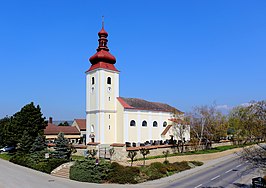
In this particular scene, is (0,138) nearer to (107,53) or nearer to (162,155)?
(107,53)

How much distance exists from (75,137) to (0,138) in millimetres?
16024

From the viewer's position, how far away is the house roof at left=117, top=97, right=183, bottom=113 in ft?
146

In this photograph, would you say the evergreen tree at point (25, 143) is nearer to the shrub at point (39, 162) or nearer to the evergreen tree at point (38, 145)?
the shrub at point (39, 162)

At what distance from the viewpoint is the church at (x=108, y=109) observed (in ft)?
139

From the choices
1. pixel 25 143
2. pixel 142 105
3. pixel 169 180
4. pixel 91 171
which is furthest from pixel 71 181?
pixel 142 105

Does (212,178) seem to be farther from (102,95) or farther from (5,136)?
(5,136)

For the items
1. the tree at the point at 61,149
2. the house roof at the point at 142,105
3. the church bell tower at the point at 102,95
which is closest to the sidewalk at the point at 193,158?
the tree at the point at 61,149

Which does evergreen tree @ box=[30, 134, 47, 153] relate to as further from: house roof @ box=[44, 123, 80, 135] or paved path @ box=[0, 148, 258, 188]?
house roof @ box=[44, 123, 80, 135]

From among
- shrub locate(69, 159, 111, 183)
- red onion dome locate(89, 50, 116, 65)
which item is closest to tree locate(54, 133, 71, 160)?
shrub locate(69, 159, 111, 183)

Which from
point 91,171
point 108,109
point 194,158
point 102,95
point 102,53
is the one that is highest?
point 102,53

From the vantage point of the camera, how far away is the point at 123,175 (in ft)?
74.6

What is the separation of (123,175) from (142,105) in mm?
25941

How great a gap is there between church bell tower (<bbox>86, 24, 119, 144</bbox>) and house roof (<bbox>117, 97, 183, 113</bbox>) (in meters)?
1.82

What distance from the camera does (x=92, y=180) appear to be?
75.8ft
